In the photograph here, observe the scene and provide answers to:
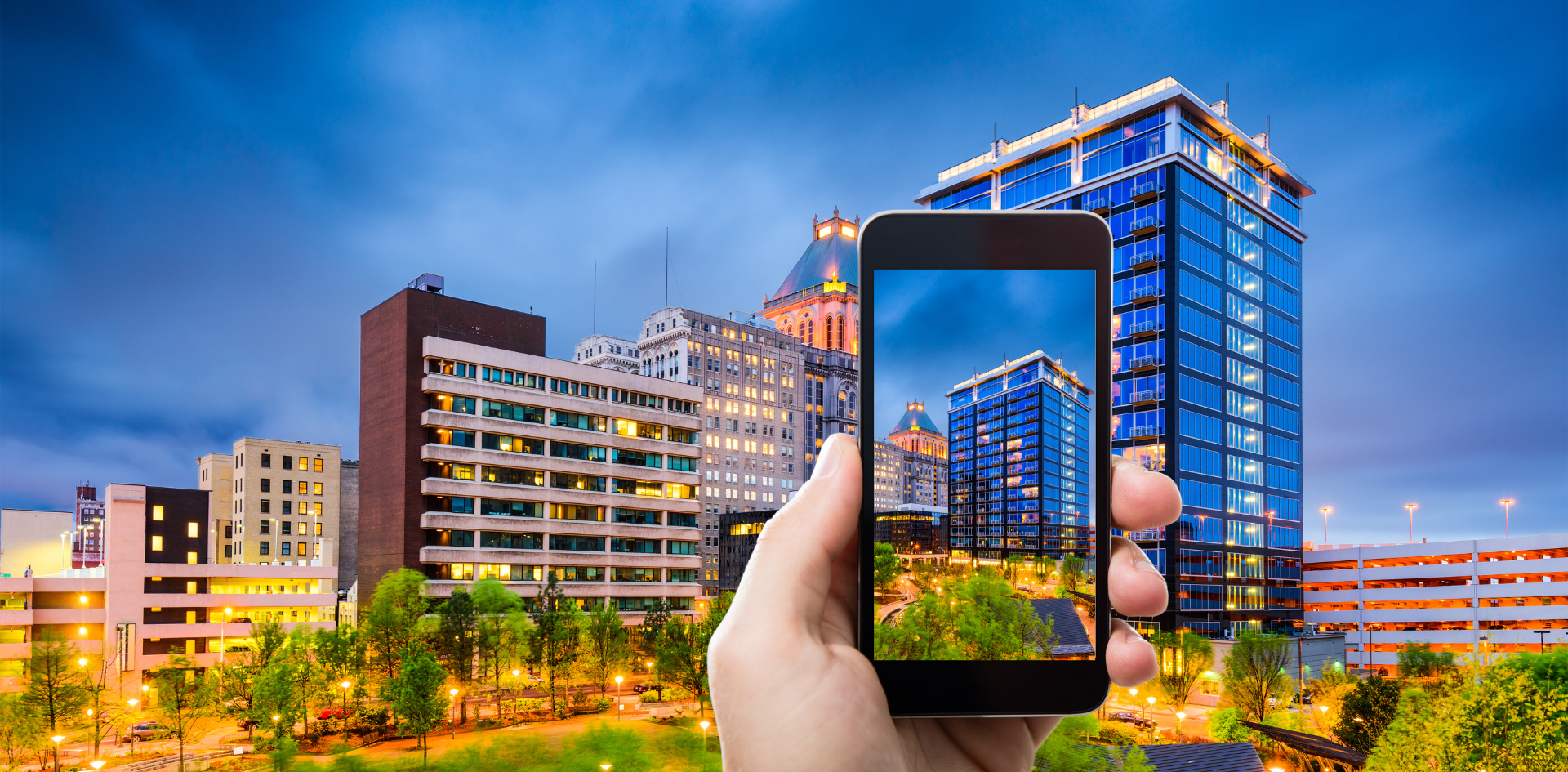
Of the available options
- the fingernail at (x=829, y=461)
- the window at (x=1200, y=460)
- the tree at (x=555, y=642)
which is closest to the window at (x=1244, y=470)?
the window at (x=1200, y=460)

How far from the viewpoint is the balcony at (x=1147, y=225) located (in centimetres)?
10200

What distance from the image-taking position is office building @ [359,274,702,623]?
3312 inches

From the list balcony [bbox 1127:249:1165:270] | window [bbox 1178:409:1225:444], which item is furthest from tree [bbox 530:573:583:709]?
balcony [bbox 1127:249:1165:270]

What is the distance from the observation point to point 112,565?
261 feet

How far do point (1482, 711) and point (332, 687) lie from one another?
239ft

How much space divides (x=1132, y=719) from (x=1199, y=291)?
6097 centimetres

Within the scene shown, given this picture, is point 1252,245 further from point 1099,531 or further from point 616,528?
point 1099,531

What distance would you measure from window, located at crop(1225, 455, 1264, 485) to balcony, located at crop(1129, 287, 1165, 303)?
22.8 m

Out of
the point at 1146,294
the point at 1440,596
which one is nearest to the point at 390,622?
the point at 1146,294

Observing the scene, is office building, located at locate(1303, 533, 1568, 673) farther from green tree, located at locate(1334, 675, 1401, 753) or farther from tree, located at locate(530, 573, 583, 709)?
tree, located at locate(530, 573, 583, 709)

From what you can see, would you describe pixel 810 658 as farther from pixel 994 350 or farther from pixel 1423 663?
pixel 1423 663

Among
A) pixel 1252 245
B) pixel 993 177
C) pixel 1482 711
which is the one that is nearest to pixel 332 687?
pixel 1482 711

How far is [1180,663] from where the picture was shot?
253 ft

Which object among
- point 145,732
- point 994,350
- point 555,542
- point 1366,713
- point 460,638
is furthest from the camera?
point 555,542
